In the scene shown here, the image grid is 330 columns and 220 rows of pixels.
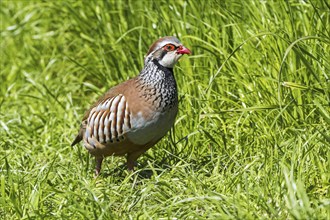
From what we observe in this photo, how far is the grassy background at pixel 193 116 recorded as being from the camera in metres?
4.73

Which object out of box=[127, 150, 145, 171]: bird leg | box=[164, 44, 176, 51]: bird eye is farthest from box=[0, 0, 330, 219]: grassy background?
box=[164, 44, 176, 51]: bird eye

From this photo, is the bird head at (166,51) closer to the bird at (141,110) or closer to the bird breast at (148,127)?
the bird at (141,110)

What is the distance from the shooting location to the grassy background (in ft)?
15.5

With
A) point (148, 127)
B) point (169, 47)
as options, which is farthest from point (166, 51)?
point (148, 127)

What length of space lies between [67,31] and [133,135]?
3.40 meters

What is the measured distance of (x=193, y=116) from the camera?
240 inches

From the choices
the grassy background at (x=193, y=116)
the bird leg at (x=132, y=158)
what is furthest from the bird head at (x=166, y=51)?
the bird leg at (x=132, y=158)

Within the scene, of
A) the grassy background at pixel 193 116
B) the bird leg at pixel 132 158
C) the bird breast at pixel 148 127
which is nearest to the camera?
the grassy background at pixel 193 116

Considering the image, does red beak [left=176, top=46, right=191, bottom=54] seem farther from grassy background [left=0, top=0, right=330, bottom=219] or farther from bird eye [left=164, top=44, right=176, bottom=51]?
grassy background [left=0, top=0, right=330, bottom=219]

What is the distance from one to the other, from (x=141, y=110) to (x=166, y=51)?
1.44ft

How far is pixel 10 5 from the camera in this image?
9570 mm

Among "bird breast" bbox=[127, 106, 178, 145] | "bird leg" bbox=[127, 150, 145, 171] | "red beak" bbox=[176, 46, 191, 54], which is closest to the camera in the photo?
"bird breast" bbox=[127, 106, 178, 145]

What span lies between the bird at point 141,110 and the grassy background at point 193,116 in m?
0.20

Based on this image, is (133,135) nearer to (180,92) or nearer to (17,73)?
(180,92)
